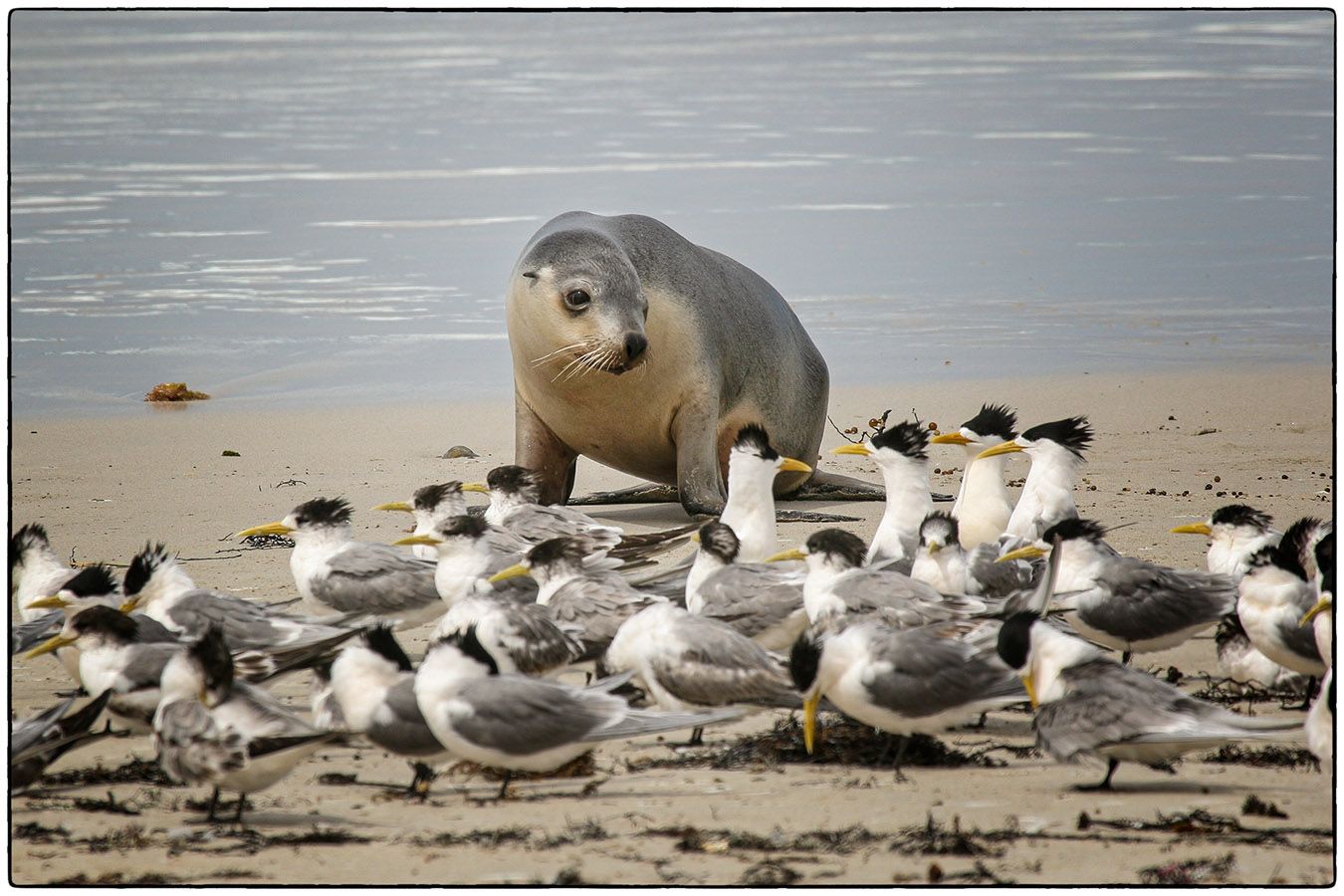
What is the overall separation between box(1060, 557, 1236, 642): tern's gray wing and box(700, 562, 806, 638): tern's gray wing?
0.95 metres

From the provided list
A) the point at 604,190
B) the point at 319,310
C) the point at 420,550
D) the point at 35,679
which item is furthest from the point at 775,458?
the point at 604,190

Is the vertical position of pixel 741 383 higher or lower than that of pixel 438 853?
higher

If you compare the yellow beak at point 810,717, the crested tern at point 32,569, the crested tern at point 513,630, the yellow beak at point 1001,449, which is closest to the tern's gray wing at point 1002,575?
the yellow beak at point 1001,449

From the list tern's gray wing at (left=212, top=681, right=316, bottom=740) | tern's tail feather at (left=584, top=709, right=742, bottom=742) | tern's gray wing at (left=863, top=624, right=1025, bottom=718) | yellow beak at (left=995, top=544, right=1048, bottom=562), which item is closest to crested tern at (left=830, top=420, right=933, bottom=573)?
yellow beak at (left=995, top=544, right=1048, bottom=562)

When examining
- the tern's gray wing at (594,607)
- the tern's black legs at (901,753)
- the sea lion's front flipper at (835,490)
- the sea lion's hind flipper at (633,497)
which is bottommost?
the tern's black legs at (901,753)

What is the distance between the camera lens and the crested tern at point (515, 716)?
184 inches

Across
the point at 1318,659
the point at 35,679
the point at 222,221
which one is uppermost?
the point at 222,221

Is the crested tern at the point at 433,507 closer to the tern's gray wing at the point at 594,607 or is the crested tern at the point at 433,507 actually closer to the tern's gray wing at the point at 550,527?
the tern's gray wing at the point at 550,527

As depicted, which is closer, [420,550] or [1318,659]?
[1318,659]

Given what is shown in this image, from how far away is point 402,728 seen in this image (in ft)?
15.8

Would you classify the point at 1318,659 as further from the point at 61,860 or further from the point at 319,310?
the point at 319,310

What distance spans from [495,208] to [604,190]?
4.94ft

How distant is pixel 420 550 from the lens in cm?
704

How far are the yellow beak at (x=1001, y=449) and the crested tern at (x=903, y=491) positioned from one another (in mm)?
345
